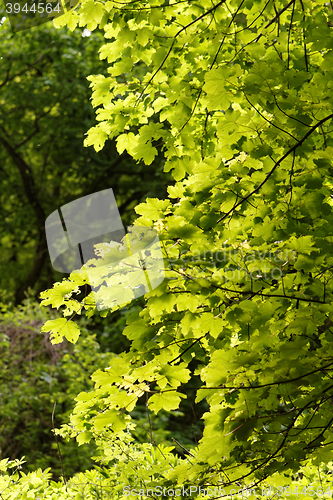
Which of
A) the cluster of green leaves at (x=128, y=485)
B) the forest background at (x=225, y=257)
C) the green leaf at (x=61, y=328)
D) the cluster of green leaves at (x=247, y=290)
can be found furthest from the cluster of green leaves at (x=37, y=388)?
the cluster of green leaves at (x=247, y=290)

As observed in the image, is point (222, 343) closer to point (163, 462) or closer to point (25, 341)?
point (163, 462)

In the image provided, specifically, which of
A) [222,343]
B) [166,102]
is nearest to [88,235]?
[166,102]

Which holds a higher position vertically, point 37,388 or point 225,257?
point 225,257

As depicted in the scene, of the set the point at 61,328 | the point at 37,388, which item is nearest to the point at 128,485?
the point at 61,328

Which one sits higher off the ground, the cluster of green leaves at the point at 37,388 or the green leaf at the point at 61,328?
the green leaf at the point at 61,328

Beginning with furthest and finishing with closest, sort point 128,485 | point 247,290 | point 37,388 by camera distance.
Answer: point 37,388
point 128,485
point 247,290

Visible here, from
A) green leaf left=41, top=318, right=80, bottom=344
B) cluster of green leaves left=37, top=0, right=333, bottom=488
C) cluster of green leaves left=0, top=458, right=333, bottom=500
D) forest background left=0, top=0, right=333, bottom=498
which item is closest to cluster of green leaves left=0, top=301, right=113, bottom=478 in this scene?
cluster of green leaves left=0, top=458, right=333, bottom=500

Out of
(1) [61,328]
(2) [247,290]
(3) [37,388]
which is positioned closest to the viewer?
(2) [247,290]

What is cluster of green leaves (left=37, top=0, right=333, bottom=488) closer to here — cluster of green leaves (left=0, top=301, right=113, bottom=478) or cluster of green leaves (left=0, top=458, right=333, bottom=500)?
cluster of green leaves (left=0, top=458, right=333, bottom=500)

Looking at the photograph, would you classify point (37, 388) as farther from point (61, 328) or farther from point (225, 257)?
point (225, 257)

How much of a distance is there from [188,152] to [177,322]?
3.80 ft

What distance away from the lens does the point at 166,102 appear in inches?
112

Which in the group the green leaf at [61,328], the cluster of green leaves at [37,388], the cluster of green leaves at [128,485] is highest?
the green leaf at [61,328]

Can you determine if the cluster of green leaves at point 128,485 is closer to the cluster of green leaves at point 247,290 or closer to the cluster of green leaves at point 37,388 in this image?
the cluster of green leaves at point 247,290
